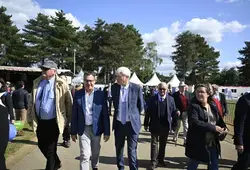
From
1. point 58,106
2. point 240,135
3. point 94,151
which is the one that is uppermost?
point 58,106

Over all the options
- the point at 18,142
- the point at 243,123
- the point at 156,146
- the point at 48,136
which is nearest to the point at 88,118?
the point at 48,136

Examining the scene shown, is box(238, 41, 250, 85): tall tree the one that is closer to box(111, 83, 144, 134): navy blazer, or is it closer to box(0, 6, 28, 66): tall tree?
box(0, 6, 28, 66): tall tree

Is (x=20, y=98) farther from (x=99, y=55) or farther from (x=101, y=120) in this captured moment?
(x=99, y=55)

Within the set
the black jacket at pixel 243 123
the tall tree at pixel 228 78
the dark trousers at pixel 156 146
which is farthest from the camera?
the tall tree at pixel 228 78

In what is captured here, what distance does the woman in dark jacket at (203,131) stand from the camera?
14.8 ft

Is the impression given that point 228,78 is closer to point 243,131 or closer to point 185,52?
point 185,52

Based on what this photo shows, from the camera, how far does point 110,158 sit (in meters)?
7.04

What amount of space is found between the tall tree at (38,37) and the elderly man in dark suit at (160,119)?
48.1m

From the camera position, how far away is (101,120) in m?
4.93

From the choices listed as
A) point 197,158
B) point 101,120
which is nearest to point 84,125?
point 101,120

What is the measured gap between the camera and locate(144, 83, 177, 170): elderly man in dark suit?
6.36 meters

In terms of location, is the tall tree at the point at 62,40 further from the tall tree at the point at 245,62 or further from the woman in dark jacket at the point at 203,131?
the woman in dark jacket at the point at 203,131

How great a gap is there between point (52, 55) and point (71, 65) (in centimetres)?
520

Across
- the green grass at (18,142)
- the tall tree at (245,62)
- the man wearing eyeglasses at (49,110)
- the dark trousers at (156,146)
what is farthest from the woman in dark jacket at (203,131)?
the tall tree at (245,62)
